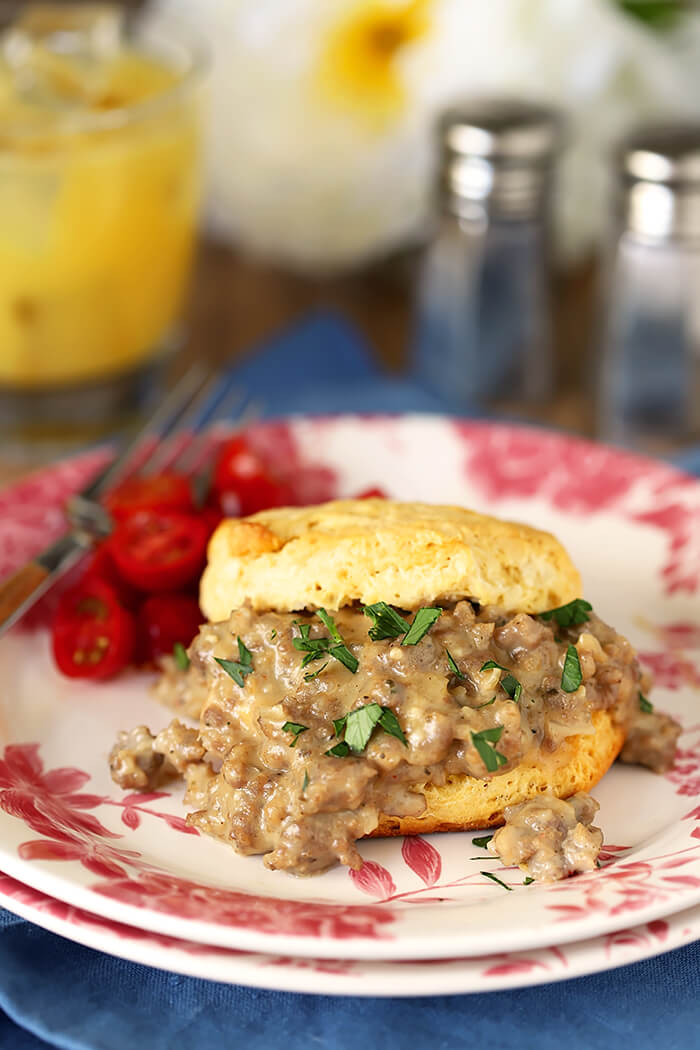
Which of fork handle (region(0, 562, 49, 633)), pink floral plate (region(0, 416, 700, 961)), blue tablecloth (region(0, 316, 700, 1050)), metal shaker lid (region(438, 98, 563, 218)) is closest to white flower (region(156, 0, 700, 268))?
metal shaker lid (region(438, 98, 563, 218))

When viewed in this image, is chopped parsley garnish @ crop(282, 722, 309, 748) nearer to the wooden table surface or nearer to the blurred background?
the blurred background

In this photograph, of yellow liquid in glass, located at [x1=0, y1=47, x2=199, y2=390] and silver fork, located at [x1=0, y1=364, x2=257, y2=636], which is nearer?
silver fork, located at [x1=0, y1=364, x2=257, y2=636]

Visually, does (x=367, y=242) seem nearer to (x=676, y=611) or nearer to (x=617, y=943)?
(x=676, y=611)

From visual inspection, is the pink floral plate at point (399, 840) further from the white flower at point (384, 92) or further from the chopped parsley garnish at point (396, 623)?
the white flower at point (384, 92)

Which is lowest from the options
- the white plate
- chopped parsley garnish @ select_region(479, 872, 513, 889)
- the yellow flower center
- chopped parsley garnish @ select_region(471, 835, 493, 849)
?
chopped parsley garnish @ select_region(471, 835, 493, 849)

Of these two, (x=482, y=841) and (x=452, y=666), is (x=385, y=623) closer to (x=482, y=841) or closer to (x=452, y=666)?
(x=452, y=666)

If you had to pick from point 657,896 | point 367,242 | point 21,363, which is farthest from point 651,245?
point 657,896
